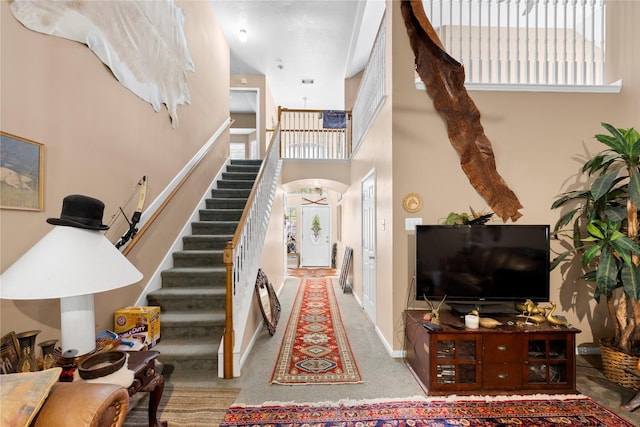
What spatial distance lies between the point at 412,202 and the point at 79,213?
2.65 m

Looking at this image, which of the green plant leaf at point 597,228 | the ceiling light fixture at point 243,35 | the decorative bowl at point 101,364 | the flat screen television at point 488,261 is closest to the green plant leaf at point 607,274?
the green plant leaf at point 597,228

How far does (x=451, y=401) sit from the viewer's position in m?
2.32

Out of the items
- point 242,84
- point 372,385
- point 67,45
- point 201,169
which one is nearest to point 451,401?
point 372,385

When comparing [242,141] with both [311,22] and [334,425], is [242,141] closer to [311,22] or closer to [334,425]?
[311,22]

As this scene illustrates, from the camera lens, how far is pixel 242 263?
3.06 metres

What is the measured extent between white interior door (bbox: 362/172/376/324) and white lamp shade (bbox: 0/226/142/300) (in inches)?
120

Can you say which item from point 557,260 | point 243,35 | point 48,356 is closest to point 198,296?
point 48,356

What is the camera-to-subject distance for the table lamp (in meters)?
1.36

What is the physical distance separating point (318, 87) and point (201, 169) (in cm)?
501

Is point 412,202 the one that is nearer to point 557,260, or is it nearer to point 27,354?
point 557,260

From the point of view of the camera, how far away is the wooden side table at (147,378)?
5.35 ft

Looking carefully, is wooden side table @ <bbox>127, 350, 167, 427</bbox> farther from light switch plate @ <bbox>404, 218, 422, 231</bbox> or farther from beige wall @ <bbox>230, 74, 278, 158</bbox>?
beige wall @ <bbox>230, 74, 278, 158</bbox>

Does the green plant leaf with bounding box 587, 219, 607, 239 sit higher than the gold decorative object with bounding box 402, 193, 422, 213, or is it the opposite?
the gold decorative object with bounding box 402, 193, 422, 213

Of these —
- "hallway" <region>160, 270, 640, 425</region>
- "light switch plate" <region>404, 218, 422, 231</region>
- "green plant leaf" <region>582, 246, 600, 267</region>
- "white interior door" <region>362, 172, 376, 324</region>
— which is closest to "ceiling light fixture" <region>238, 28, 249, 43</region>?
"white interior door" <region>362, 172, 376, 324</region>
